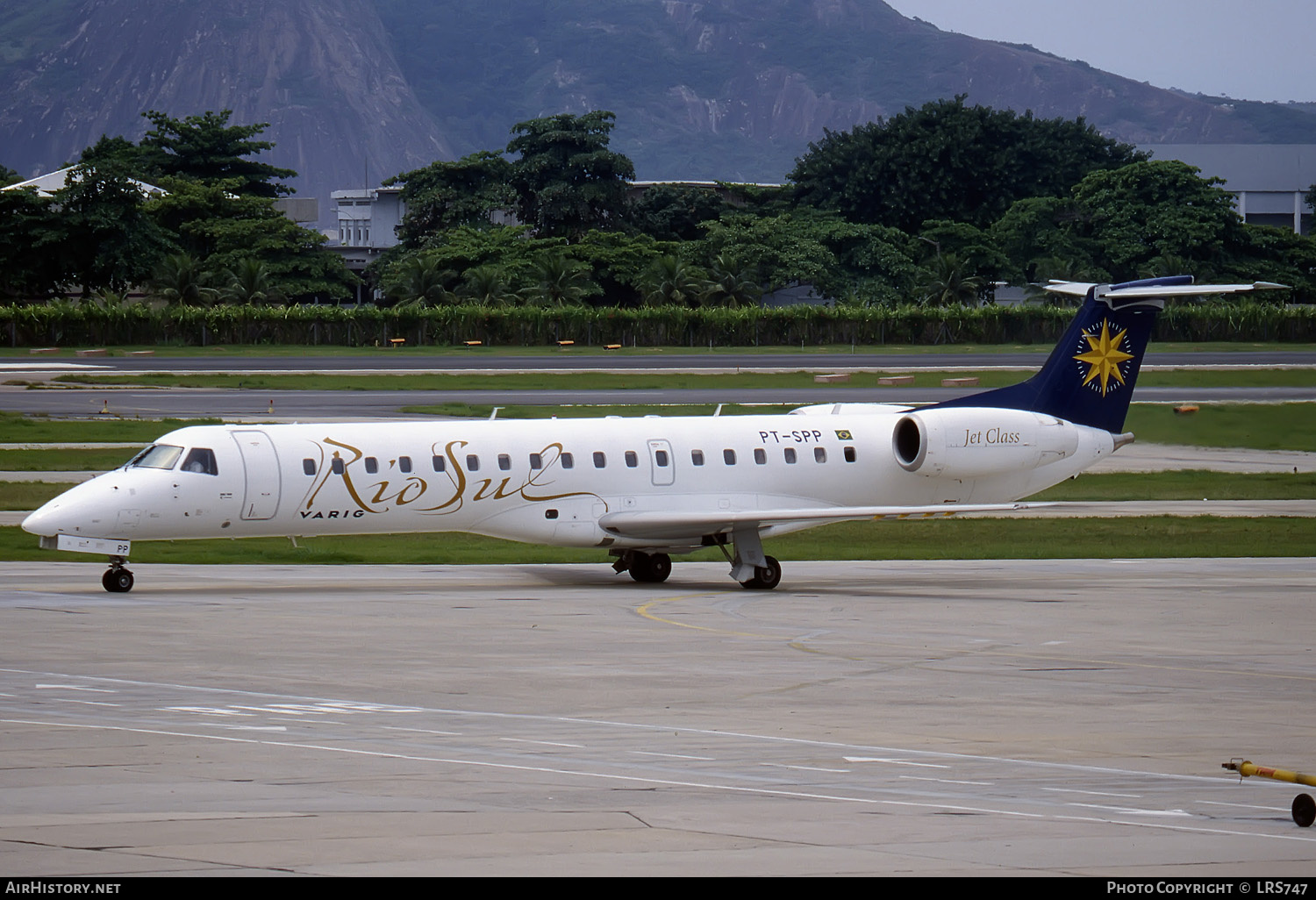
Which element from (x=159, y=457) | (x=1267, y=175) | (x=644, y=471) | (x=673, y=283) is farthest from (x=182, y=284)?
(x=1267, y=175)

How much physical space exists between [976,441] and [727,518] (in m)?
5.54

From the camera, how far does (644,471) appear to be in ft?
94.9

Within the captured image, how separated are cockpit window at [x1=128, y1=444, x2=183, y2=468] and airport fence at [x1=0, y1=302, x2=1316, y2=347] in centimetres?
7630

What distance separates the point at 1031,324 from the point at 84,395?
2362 inches

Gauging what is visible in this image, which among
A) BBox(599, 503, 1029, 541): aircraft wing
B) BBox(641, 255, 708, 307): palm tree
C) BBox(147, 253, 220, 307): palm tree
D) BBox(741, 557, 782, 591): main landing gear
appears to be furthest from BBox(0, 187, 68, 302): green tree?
BBox(741, 557, 782, 591): main landing gear

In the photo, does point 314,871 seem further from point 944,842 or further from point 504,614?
point 504,614

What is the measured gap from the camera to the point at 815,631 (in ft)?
75.5

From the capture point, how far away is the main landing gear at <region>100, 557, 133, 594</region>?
85.6 feet

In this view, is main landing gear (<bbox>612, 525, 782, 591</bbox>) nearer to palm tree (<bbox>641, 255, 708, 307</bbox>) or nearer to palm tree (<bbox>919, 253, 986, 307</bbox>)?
palm tree (<bbox>641, 255, 708, 307</bbox>)

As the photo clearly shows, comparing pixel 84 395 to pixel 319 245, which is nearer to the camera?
pixel 84 395

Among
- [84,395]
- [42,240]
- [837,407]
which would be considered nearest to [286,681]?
[837,407]

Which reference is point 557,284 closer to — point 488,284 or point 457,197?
point 488,284

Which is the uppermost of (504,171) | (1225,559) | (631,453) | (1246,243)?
(504,171)

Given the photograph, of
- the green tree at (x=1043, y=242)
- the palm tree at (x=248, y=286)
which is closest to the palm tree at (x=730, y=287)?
the green tree at (x=1043, y=242)
